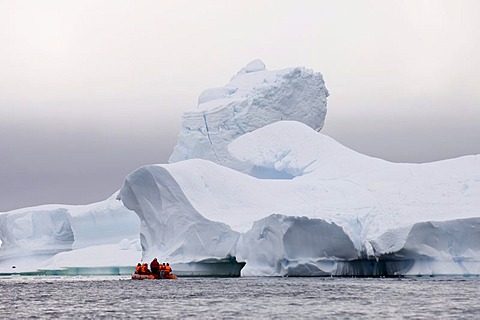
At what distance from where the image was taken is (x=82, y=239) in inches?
2062

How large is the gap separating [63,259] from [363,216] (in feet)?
69.1

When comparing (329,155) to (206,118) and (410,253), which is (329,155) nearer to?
(206,118)

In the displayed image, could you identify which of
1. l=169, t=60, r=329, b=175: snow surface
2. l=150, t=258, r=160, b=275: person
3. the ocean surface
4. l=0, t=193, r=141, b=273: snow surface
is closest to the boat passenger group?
l=150, t=258, r=160, b=275: person

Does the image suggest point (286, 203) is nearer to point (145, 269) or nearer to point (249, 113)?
point (145, 269)

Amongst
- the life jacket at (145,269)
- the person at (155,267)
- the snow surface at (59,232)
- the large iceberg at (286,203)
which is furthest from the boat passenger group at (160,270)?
the snow surface at (59,232)

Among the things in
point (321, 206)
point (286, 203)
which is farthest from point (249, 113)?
point (321, 206)

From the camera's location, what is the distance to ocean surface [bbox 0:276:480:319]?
21.2m

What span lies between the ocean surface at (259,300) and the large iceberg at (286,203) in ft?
3.37

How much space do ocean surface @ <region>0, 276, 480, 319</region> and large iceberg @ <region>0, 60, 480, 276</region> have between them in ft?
3.37

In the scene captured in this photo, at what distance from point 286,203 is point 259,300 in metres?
13.5

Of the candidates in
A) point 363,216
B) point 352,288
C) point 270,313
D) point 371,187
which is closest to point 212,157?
point 371,187

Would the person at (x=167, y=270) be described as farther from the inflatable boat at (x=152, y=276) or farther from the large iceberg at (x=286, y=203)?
the large iceberg at (x=286, y=203)

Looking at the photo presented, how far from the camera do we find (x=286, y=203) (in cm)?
3772

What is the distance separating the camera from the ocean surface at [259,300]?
69.5ft
